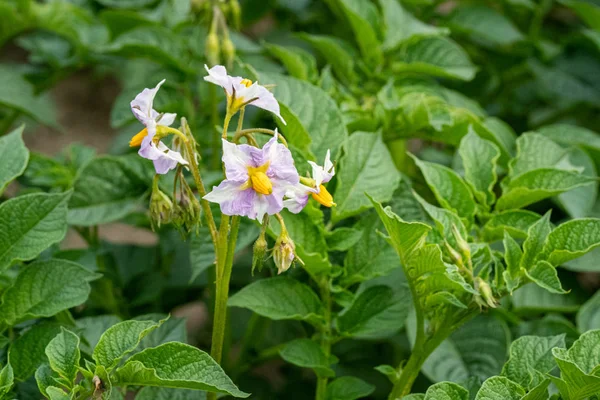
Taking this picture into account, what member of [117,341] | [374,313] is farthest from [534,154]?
[117,341]

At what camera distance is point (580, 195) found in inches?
52.7

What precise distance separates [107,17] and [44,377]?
902 mm

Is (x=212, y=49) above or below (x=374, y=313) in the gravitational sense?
above

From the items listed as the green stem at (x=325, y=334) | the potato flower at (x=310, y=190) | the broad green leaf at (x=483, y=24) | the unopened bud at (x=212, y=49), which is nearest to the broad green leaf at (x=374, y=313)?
the green stem at (x=325, y=334)

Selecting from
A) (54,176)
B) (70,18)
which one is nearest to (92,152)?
(54,176)

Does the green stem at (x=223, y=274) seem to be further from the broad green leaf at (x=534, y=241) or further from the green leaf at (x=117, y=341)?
the broad green leaf at (x=534, y=241)

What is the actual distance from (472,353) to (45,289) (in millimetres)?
627

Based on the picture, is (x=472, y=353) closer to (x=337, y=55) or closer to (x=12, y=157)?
(x=337, y=55)

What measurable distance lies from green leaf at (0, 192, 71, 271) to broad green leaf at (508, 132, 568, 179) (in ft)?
2.14

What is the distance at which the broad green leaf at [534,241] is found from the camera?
37.0 inches

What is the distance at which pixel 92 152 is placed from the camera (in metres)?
1.40

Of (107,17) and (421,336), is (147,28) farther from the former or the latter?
(421,336)

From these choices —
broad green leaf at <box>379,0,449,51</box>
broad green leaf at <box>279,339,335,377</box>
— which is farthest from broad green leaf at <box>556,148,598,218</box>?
broad green leaf at <box>279,339,335,377</box>

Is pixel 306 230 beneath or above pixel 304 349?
above
